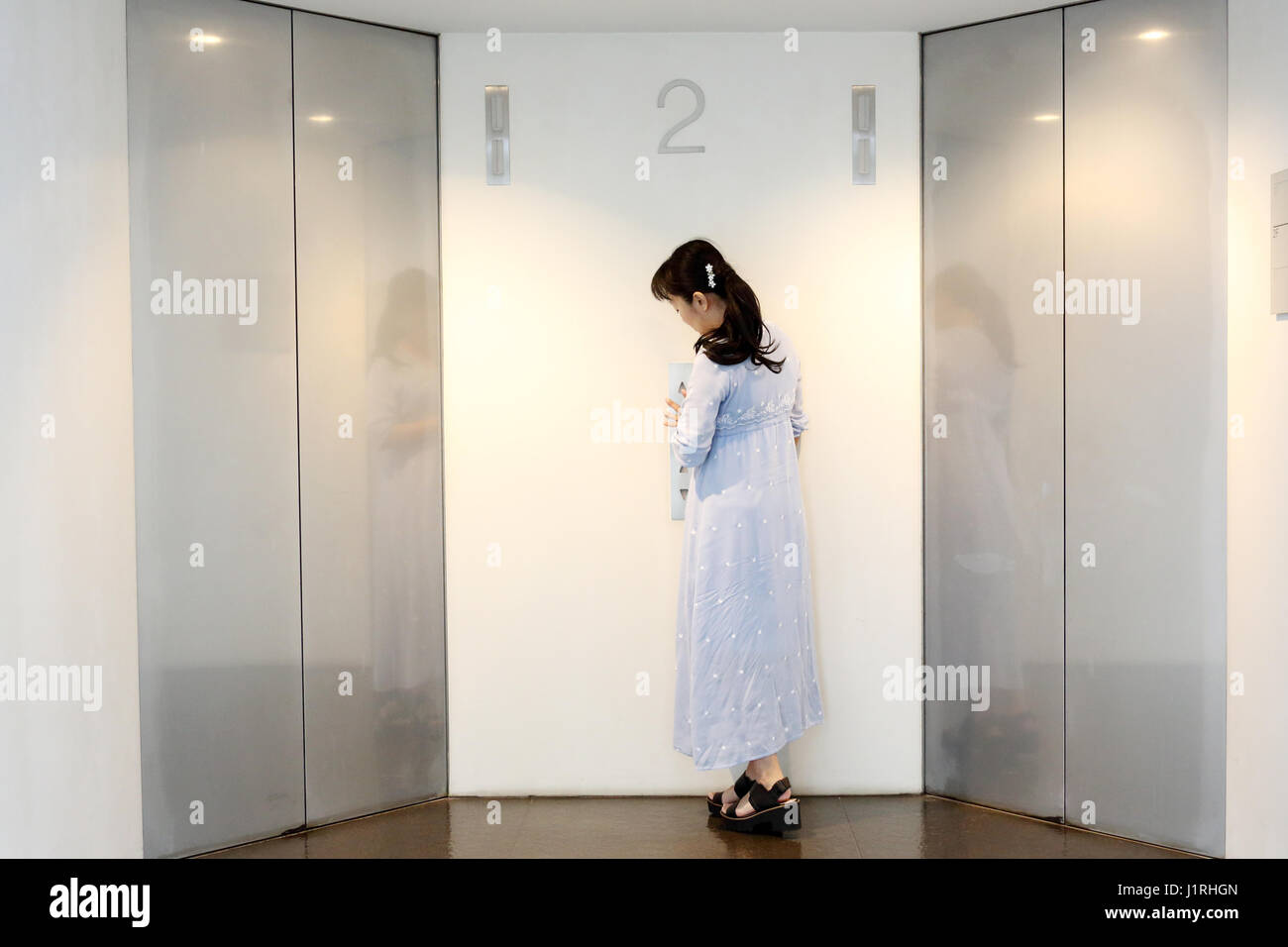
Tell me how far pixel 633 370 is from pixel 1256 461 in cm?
189

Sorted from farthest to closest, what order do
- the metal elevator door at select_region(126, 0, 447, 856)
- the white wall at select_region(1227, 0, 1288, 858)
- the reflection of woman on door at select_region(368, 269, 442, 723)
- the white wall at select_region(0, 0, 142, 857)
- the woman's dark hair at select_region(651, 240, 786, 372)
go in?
the reflection of woman on door at select_region(368, 269, 442, 723) < the woman's dark hair at select_region(651, 240, 786, 372) < the metal elevator door at select_region(126, 0, 447, 856) < the white wall at select_region(1227, 0, 1288, 858) < the white wall at select_region(0, 0, 142, 857)

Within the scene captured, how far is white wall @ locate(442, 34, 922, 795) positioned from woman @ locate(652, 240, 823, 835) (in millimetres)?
362

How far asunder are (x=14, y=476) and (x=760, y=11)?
252 centimetres

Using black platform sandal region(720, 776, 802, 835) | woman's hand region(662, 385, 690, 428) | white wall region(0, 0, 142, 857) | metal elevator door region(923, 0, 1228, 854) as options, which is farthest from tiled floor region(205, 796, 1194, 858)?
woman's hand region(662, 385, 690, 428)

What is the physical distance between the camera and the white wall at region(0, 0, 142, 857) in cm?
227

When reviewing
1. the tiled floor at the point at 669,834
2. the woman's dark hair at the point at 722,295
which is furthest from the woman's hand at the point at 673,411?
the tiled floor at the point at 669,834

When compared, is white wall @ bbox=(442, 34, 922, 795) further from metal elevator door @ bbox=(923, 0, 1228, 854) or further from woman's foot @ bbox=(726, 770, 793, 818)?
woman's foot @ bbox=(726, 770, 793, 818)

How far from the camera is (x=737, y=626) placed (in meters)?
2.89

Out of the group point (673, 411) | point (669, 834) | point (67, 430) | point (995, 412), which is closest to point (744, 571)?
point (673, 411)

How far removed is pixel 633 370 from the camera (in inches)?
129

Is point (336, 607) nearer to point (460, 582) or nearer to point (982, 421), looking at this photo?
point (460, 582)

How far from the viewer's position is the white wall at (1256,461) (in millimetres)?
2637

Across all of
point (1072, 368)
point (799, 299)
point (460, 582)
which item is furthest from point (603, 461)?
point (1072, 368)

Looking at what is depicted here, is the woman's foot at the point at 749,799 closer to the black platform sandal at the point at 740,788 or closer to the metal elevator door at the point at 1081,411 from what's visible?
the black platform sandal at the point at 740,788
